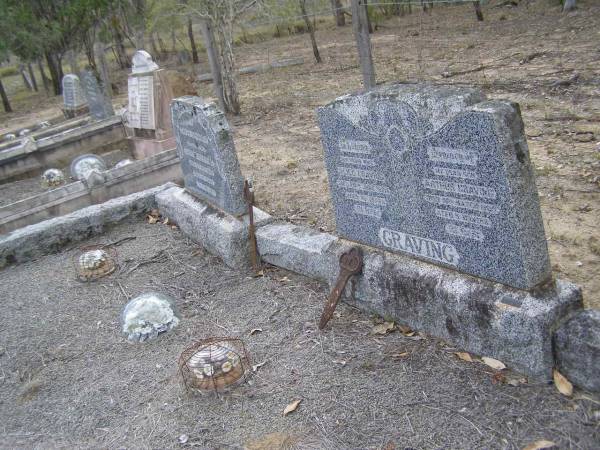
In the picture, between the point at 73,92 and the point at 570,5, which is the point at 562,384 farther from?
the point at 570,5

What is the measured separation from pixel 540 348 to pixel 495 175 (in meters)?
0.89

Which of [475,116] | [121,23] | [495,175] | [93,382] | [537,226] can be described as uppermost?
[121,23]

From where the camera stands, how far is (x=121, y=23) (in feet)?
82.2

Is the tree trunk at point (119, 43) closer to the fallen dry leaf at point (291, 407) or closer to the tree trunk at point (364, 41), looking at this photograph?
the tree trunk at point (364, 41)

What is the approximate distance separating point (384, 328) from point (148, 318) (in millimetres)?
1786

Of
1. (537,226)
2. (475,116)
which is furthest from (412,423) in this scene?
(475,116)

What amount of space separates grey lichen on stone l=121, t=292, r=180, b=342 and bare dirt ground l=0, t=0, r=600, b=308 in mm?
1895

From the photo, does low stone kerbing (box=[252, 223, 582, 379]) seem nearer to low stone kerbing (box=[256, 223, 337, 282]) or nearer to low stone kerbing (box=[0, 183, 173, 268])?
low stone kerbing (box=[256, 223, 337, 282])

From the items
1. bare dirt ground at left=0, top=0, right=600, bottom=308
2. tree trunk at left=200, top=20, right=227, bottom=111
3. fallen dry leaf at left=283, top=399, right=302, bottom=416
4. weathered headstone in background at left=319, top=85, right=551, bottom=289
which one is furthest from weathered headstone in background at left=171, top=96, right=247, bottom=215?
tree trunk at left=200, top=20, right=227, bottom=111

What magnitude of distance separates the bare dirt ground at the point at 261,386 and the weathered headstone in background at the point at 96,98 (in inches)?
340

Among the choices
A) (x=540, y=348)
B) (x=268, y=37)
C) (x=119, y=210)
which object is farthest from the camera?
Result: (x=268, y=37)

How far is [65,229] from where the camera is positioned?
21.5 feet

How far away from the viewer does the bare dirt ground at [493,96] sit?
523cm

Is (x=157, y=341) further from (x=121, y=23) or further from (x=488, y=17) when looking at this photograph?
(x=121, y=23)
